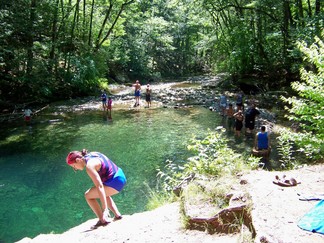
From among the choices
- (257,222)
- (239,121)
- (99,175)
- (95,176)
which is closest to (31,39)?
(239,121)

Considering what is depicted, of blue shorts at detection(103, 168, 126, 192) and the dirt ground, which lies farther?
blue shorts at detection(103, 168, 126, 192)

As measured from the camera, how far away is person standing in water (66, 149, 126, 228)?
4.99 meters

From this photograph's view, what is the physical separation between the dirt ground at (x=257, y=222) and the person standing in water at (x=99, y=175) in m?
0.39

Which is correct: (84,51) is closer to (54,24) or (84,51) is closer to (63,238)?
(54,24)

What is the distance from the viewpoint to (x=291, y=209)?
4410 millimetres

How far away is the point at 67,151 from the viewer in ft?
45.5

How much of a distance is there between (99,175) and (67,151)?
29.7ft

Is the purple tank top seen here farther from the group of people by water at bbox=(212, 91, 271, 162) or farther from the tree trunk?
the tree trunk

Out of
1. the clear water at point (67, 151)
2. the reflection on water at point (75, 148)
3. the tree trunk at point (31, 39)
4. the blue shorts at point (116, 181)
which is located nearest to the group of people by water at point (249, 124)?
the reflection on water at point (75, 148)

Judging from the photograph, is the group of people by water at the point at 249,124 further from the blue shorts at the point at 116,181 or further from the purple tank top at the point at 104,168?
the purple tank top at the point at 104,168

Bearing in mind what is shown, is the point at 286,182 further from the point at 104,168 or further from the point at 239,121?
the point at 239,121

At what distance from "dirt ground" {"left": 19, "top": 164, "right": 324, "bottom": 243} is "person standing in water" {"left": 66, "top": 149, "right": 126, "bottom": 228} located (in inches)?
15.4

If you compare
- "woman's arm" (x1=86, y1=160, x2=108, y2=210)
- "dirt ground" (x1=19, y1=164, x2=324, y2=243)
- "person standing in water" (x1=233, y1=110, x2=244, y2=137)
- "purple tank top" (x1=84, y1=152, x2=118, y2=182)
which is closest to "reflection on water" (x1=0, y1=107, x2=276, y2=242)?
"person standing in water" (x1=233, y1=110, x2=244, y2=137)

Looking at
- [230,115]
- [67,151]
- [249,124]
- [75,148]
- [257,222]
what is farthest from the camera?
[230,115]
